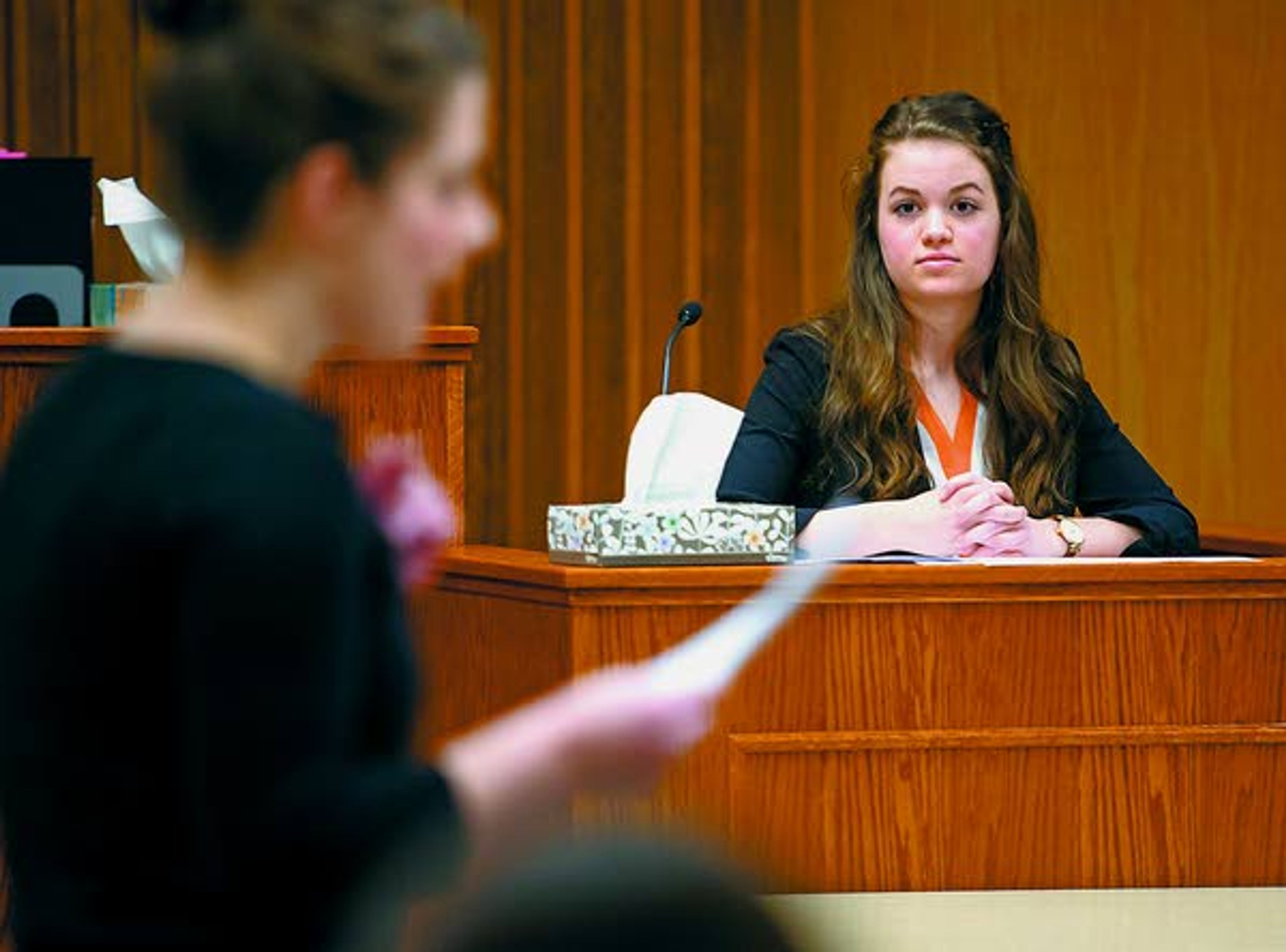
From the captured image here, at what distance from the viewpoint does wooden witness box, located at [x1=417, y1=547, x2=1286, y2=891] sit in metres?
3.32

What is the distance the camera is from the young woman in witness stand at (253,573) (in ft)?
3.34

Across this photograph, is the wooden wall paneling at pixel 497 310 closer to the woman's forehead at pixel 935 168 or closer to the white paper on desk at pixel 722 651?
the woman's forehead at pixel 935 168

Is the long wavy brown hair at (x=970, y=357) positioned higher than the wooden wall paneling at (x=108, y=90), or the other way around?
the wooden wall paneling at (x=108, y=90)

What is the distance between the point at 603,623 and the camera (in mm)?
3312

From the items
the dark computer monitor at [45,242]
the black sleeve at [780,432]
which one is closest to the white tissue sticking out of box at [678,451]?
the black sleeve at [780,432]

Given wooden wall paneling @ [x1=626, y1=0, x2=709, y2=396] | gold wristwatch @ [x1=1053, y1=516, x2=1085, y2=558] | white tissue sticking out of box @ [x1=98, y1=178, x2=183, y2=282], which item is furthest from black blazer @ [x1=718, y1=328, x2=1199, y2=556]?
wooden wall paneling @ [x1=626, y1=0, x2=709, y2=396]

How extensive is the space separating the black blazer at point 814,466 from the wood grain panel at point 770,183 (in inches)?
77.4

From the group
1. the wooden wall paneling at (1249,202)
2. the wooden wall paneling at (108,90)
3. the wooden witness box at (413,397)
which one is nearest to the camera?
the wooden witness box at (413,397)

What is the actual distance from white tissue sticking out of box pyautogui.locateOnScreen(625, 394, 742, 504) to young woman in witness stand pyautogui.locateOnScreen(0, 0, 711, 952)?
267 centimetres

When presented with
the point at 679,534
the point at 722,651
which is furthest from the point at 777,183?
the point at 722,651

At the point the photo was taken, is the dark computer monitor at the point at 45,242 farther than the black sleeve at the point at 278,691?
Yes

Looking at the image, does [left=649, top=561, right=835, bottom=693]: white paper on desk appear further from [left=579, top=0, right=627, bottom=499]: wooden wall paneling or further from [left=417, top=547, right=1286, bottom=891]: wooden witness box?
[left=579, top=0, right=627, bottom=499]: wooden wall paneling

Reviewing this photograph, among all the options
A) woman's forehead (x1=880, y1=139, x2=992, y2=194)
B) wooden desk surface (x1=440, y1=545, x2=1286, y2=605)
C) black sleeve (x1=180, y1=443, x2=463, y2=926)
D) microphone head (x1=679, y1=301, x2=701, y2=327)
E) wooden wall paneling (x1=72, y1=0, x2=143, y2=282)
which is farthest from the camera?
wooden wall paneling (x1=72, y1=0, x2=143, y2=282)

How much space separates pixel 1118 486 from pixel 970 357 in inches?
12.2
